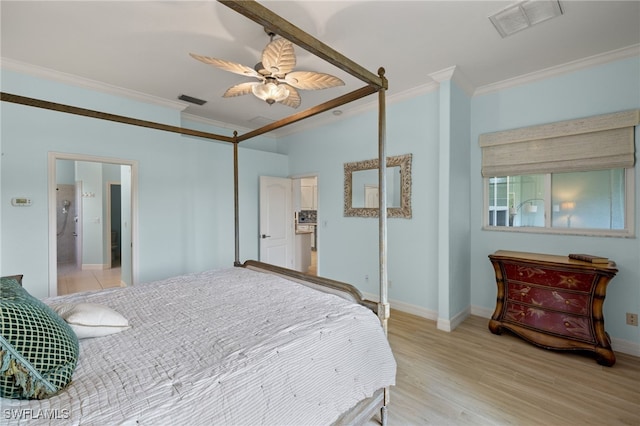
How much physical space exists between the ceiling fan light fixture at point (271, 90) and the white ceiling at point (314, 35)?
0.44 m

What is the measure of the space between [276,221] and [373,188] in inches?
74.0

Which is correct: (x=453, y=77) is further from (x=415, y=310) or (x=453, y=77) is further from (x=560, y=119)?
(x=415, y=310)

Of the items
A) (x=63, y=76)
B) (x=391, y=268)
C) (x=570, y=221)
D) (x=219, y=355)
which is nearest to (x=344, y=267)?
(x=391, y=268)

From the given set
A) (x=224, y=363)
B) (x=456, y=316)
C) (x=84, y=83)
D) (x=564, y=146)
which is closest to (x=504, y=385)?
(x=456, y=316)

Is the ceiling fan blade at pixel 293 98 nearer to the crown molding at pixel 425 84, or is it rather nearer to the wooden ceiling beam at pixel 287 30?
the wooden ceiling beam at pixel 287 30

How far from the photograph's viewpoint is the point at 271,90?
2.31 metres

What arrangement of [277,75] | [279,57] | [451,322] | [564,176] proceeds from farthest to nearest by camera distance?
1. [451,322]
2. [564,176]
3. [277,75]
4. [279,57]

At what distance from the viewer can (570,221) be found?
290cm

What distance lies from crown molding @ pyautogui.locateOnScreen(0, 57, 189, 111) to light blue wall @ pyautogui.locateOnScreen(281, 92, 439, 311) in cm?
218

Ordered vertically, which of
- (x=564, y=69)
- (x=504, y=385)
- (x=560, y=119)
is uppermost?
Answer: (x=564, y=69)

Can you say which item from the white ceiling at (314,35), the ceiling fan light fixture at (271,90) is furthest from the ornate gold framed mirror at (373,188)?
the ceiling fan light fixture at (271,90)

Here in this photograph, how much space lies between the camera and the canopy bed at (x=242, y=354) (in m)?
0.91

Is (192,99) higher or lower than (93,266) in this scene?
higher

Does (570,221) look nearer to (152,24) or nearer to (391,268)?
(391,268)
